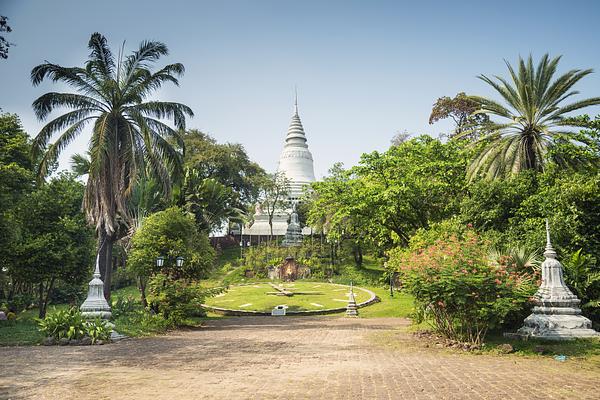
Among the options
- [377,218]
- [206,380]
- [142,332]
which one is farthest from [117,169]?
[206,380]

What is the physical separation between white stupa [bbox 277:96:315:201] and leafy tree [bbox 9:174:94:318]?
36.0m

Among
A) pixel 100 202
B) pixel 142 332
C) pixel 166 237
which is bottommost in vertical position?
pixel 142 332

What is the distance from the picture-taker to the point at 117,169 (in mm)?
17672

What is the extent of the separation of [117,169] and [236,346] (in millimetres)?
9808

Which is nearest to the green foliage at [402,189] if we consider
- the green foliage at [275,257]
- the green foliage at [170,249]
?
the green foliage at [170,249]

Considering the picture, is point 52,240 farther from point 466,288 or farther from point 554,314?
point 554,314

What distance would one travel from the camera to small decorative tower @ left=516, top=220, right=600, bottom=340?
1019 cm

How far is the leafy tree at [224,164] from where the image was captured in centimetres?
4700

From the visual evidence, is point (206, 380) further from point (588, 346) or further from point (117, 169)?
point (117, 169)

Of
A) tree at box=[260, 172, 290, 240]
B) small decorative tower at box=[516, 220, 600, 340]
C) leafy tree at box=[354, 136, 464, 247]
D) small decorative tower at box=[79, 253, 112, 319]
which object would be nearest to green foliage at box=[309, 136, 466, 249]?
leafy tree at box=[354, 136, 464, 247]

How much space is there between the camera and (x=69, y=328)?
38.5 ft

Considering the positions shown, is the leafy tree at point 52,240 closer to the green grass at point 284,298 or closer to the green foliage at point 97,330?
the green foliage at point 97,330

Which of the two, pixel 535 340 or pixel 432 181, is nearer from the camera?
pixel 535 340

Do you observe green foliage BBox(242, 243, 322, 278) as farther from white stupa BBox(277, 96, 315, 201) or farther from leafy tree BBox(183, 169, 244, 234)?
white stupa BBox(277, 96, 315, 201)
